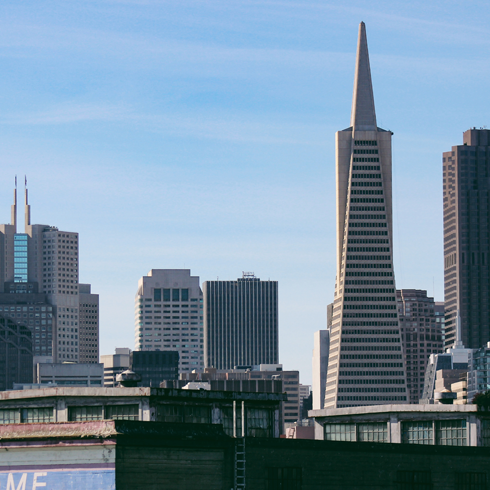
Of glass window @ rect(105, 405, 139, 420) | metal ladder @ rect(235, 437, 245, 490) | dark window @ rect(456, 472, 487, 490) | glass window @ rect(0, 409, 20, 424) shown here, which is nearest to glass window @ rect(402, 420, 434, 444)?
dark window @ rect(456, 472, 487, 490)

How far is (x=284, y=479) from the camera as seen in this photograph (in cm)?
7656

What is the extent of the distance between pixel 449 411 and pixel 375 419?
582 centimetres

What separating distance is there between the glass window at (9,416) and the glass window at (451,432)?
1136 inches

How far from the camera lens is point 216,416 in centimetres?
8544

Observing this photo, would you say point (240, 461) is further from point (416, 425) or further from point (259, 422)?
point (416, 425)

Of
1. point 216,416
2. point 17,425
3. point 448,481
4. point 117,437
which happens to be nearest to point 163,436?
point 117,437

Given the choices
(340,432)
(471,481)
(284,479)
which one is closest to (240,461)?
(284,479)

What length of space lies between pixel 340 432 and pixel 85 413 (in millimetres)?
21512

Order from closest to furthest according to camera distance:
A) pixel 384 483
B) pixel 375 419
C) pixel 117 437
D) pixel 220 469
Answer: pixel 117 437 < pixel 220 469 < pixel 384 483 < pixel 375 419

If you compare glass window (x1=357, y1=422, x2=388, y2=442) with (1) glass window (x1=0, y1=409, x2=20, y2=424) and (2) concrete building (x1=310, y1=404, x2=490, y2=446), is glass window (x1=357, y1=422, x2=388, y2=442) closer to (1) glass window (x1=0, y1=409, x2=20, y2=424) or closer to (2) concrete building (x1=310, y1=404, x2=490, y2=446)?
(2) concrete building (x1=310, y1=404, x2=490, y2=446)

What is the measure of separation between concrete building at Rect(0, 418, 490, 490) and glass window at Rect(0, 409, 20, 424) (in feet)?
38.0

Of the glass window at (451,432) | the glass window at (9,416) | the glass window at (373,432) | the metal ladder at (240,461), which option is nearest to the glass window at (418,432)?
the glass window at (451,432)

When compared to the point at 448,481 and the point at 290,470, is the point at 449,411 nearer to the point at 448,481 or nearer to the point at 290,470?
the point at 448,481

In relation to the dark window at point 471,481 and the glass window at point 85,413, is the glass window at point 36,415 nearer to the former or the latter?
the glass window at point 85,413
